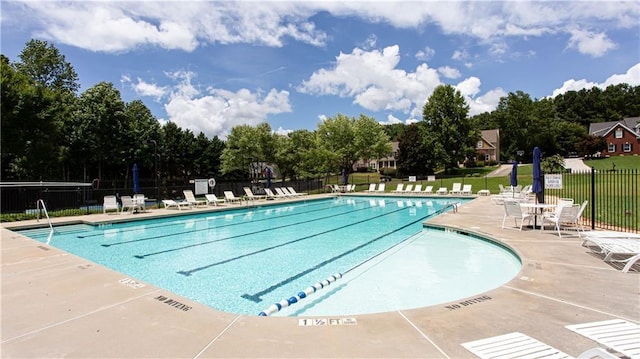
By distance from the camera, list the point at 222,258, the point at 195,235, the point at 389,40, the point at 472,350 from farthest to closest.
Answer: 1. the point at 389,40
2. the point at 195,235
3. the point at 222,258
4. the point at 472,350

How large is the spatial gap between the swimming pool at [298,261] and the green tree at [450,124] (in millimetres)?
36317

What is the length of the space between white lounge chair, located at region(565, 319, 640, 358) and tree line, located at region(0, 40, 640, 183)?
23.7m

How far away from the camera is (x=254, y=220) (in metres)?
14.9

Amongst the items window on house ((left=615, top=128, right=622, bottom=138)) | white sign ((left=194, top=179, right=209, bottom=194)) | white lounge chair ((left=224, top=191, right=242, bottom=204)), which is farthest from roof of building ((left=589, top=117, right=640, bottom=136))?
white sign ((left=194, top=179, right=209, bottom=194))

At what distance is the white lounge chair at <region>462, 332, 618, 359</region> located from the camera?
8.68 ft

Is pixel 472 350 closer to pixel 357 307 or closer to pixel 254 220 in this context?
pixel 357 307

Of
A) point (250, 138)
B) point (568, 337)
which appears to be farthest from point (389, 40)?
point (250, 138)

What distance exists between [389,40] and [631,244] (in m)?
14.9

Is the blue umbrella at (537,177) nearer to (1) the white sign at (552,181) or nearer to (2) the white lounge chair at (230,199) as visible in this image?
(1) the white sign at (552,181)

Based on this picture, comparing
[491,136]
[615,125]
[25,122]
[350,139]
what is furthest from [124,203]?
[615,125]

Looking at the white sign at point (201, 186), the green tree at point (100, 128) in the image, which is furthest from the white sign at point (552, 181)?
the green tree at point (100, 128)

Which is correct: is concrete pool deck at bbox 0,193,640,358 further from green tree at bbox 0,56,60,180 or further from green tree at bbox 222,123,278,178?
green tree at bbox 222,123,278,178

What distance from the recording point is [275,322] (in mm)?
3430

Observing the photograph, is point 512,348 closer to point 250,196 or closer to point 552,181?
point 552,181
